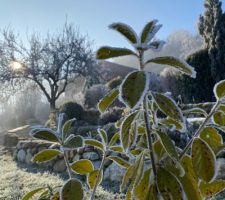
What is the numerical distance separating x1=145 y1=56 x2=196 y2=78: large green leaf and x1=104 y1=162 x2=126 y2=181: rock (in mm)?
5247

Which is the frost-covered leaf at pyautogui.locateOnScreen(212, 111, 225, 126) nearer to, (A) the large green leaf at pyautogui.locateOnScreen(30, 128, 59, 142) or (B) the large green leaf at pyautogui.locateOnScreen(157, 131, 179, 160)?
(B) the large green leaf at pyautogui.locateOnScreen(157, 131, 179, 160)

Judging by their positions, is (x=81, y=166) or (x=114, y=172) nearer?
(x=81, y=166)

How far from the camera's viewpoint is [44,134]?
1.14 meters

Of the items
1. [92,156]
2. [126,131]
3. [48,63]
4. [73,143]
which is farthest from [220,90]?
[48,63]

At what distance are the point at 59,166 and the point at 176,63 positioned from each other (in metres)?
7.00

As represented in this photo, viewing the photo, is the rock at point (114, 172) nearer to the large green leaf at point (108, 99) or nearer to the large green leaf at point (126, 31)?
the large green leaf at point (108, 99)

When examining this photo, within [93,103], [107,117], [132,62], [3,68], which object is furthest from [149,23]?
[132,62]

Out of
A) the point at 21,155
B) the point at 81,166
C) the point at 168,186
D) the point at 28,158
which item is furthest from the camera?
the point at 21,155

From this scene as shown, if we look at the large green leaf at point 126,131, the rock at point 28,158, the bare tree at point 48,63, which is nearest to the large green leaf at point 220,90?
the large green leaf at point 126,131

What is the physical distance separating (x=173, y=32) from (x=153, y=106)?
234ft

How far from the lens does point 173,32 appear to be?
70.7 m

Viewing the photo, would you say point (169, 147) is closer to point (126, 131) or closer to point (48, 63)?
point (126, 131)

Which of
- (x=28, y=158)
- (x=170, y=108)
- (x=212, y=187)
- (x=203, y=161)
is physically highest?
(x=170, y=108)

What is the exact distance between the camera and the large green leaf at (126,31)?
890mm
